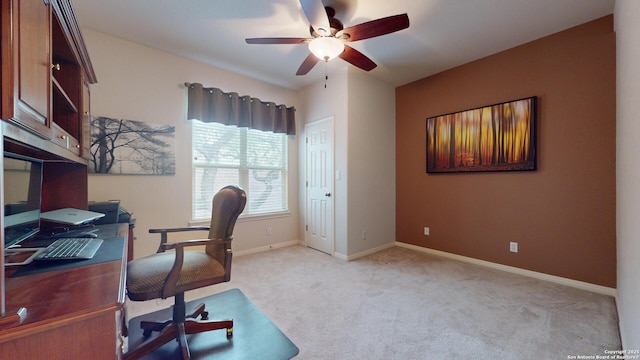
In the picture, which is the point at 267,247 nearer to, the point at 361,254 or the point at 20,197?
the point at 361,254

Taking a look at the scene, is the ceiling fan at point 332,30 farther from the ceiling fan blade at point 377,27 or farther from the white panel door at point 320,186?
the white panel door at point 320,186

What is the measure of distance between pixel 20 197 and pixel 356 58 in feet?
8.68

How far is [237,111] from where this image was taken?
11.4 feet

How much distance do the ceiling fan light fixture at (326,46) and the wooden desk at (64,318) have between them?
208 centimetres

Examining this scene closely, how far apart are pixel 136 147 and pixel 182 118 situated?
631 mm

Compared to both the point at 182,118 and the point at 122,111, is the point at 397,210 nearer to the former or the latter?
Answer: the point at 182,118

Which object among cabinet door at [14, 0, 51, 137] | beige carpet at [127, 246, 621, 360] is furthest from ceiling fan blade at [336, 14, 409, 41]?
beige carpet at [127, 246, 621, 360]

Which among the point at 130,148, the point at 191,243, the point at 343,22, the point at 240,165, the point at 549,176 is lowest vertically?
the point at 191,243

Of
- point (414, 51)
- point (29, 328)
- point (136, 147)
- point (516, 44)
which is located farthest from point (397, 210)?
point (29, 328)

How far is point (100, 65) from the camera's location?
2631 millimetres

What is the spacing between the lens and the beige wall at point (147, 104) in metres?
2.64

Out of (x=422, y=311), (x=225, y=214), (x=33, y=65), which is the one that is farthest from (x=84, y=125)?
(x=422, y=311)

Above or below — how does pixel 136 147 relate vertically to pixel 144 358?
above

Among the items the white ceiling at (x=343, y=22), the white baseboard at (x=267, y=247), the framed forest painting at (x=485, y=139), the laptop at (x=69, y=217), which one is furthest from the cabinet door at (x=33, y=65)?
the framed forest painting at (x=485, y=139)
